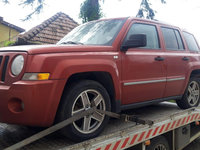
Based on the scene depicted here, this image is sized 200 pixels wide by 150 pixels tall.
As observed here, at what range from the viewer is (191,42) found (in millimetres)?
4918

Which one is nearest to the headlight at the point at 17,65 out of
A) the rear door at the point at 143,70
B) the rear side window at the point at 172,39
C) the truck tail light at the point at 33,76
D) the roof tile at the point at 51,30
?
the truck tail light at the point at 33,76

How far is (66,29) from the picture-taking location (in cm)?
1059

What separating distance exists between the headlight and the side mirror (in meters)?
1.38

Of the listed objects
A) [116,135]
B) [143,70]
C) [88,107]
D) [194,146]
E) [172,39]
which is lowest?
[194,146]

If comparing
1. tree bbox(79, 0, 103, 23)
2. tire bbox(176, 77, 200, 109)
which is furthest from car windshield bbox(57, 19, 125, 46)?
tree bbox(79, 0, 103, 23)

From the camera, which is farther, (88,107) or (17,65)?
(88,107)

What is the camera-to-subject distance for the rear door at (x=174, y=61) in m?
3.92

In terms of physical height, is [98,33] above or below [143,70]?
above

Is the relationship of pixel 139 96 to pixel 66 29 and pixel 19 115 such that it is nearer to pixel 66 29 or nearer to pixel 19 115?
pixel 19 115

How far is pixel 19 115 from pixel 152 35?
2.59 m

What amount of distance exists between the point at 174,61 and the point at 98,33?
1.56 metres

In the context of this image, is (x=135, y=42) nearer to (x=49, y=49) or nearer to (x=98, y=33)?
(x=98, y=33)

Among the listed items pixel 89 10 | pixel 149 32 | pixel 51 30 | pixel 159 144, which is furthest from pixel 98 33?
pixel 89 10

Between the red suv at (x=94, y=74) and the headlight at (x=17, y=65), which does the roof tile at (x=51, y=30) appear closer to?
the red suv at (x=94, y=74)
